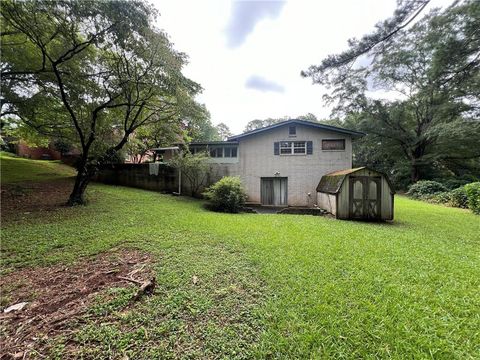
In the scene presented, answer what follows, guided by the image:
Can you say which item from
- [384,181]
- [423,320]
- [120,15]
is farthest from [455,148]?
[120,15]

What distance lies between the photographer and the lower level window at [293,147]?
11984mm

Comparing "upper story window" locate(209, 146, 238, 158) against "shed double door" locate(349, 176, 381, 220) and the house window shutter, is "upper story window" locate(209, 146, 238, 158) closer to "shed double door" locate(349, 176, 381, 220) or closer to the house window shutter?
the house window shutter

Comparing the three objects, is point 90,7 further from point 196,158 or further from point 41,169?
point 41,169

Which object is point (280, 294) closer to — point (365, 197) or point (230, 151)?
point (365, 197)

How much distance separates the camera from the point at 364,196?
830cm

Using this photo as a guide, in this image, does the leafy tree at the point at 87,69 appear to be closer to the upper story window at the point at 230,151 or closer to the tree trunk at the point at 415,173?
the upper story window at the point at 230,151

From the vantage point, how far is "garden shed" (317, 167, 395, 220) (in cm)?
819

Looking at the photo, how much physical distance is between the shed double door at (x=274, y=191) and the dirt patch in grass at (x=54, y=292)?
29.7 ft

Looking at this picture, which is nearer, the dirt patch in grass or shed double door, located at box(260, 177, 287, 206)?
the dirt patch in grass

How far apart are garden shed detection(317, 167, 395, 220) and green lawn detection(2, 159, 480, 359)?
251 cm

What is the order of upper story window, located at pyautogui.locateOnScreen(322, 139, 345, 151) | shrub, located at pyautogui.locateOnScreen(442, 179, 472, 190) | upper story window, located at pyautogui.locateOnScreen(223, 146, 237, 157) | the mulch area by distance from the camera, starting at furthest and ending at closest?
shrub, located at pyautogui.locateOnScreen(442, 179, 472, 190), upper story window, located at pyautogui.locateOnScreen(223, 146, 237, 157), upper story window, located at pyautogui.locateOnScreen(322, 139, 345, 151), the mulch area

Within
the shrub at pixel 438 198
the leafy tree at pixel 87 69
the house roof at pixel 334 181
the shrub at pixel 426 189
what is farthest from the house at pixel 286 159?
the shrub at pixel 426 189

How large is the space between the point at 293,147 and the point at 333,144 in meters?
2.23

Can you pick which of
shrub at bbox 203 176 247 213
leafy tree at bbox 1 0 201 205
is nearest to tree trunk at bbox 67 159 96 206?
leafy tree at bbox 1 0 201 205
